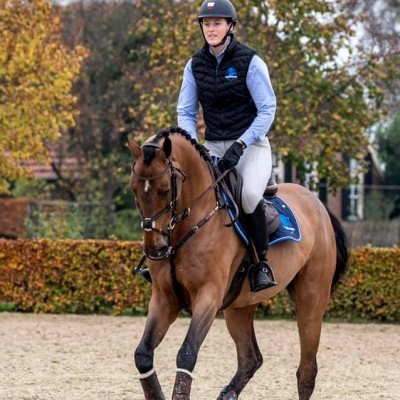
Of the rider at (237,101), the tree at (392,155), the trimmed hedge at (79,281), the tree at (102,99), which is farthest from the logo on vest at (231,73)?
the tree at (392,155)

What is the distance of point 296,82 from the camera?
59.7 ft

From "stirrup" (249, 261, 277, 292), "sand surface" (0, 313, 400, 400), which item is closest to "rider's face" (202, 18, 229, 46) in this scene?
"stirrup" (249, 261, 277, 292)

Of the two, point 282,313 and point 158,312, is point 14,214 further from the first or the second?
point 158,312

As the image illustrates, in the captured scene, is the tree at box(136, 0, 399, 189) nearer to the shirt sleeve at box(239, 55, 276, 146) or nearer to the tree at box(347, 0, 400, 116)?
the tree at box(347, 0, 400, 116)

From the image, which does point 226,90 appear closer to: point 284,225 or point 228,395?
point 284,225

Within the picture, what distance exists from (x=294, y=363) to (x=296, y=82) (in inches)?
320

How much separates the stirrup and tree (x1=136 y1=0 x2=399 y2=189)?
10.3m

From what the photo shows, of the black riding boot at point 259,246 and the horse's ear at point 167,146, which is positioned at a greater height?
the horse's ear at point 167,146

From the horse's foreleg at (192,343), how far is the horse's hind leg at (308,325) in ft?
5.91

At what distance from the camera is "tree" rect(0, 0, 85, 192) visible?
18.2 m

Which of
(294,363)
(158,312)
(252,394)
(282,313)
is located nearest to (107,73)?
(282,313)

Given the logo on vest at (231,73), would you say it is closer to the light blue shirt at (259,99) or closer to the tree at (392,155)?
the light blue shirt at (259,99)

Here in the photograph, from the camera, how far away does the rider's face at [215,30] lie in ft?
23.4

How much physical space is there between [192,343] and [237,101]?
1.94m
